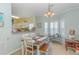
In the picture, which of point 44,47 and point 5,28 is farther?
point 44,47

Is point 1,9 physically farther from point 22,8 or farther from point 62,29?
point 62,29

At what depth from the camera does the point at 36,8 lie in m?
2.06

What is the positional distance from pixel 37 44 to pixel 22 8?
2.15ft

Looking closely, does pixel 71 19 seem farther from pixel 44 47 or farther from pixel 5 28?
pixel 5 28

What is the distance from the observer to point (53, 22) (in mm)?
2084

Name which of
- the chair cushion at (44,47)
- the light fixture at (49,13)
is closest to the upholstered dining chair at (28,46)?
the chair cushion at (44,47)

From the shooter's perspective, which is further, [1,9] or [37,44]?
[37,44]

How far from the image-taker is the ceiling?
2031 mm

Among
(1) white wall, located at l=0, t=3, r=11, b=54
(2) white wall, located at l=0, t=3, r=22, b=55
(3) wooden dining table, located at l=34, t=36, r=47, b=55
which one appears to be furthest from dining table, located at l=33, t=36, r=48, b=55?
(1) white wall, located at l=0, t=3, r=11, b=54

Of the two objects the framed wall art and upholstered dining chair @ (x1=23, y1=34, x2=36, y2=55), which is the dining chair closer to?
upholstered dining chair @ (x1=23, y1=34, x2=36, y2=55)

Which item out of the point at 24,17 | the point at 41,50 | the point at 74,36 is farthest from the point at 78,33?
the point at 24,17

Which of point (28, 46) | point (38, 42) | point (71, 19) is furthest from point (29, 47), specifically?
point (71, 19)

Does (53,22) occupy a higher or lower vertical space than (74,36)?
higher

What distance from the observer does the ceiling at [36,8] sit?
2.03 m
